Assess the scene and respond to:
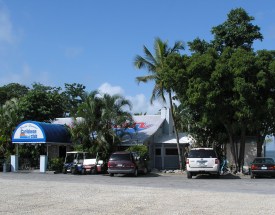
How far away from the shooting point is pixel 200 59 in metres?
29.0

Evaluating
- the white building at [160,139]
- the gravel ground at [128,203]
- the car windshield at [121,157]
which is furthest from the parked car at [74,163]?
the gravel ground at [128,203]

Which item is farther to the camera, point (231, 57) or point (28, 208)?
point (231, 57)

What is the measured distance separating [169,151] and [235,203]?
2730cm

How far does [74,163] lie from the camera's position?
3256 centimetres

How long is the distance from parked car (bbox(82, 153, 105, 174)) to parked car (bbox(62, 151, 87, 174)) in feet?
1.15

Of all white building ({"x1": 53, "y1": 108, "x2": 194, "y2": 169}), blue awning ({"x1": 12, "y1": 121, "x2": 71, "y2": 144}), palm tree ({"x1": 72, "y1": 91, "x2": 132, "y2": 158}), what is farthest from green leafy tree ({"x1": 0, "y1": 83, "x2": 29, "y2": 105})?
palm tree ({"x1": 72, "y1": 91, "x2": 132, "y2": 158})

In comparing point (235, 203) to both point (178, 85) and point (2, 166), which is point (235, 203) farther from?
point (2, 166)

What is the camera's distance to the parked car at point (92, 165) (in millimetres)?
32469

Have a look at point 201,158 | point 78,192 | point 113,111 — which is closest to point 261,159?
point 201,158

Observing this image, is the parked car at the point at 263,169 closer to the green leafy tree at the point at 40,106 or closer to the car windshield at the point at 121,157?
the car windshield at the point at 121,157

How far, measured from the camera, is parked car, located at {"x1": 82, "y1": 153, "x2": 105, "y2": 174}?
3247 cm

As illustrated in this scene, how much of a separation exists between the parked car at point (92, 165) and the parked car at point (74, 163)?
35cm

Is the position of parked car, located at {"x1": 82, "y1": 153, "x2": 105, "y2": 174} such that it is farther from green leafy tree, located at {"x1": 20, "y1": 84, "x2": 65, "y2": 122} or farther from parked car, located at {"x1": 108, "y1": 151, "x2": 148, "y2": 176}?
green leafy tree, located at {"x1": 20, "y1": 84, "x2": 65, "y2": 122}

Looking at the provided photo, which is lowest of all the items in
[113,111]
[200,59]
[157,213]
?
[157,213]
